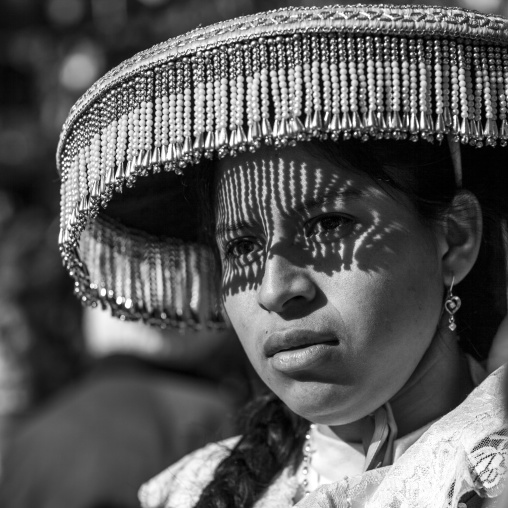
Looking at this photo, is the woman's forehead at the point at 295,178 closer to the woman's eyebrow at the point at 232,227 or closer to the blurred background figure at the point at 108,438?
the woman's eyebrow at the point at 232,227

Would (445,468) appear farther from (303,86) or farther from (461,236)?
(303,86)

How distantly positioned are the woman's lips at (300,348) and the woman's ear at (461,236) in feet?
0.88

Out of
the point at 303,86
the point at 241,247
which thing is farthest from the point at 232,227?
the point at 303,86

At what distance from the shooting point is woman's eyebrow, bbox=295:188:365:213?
1512 millimetres

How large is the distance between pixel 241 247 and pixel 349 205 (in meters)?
0.23

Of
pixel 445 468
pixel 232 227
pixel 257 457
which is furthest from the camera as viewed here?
pixel 257 457

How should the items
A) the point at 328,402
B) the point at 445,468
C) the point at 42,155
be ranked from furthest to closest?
the point at 42,155, the point at 328,402, the point at 445,468

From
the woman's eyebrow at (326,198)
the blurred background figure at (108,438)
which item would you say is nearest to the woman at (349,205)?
the woman's eyebrow at (326,198)

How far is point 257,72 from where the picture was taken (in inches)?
56.1

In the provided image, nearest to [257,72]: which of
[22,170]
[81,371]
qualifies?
[81,371]

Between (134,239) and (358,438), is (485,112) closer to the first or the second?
(358,438)

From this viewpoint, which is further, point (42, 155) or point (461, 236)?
point (42, 155)

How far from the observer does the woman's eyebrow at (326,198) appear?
4.96 feet

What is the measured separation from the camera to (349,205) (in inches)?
59.7
